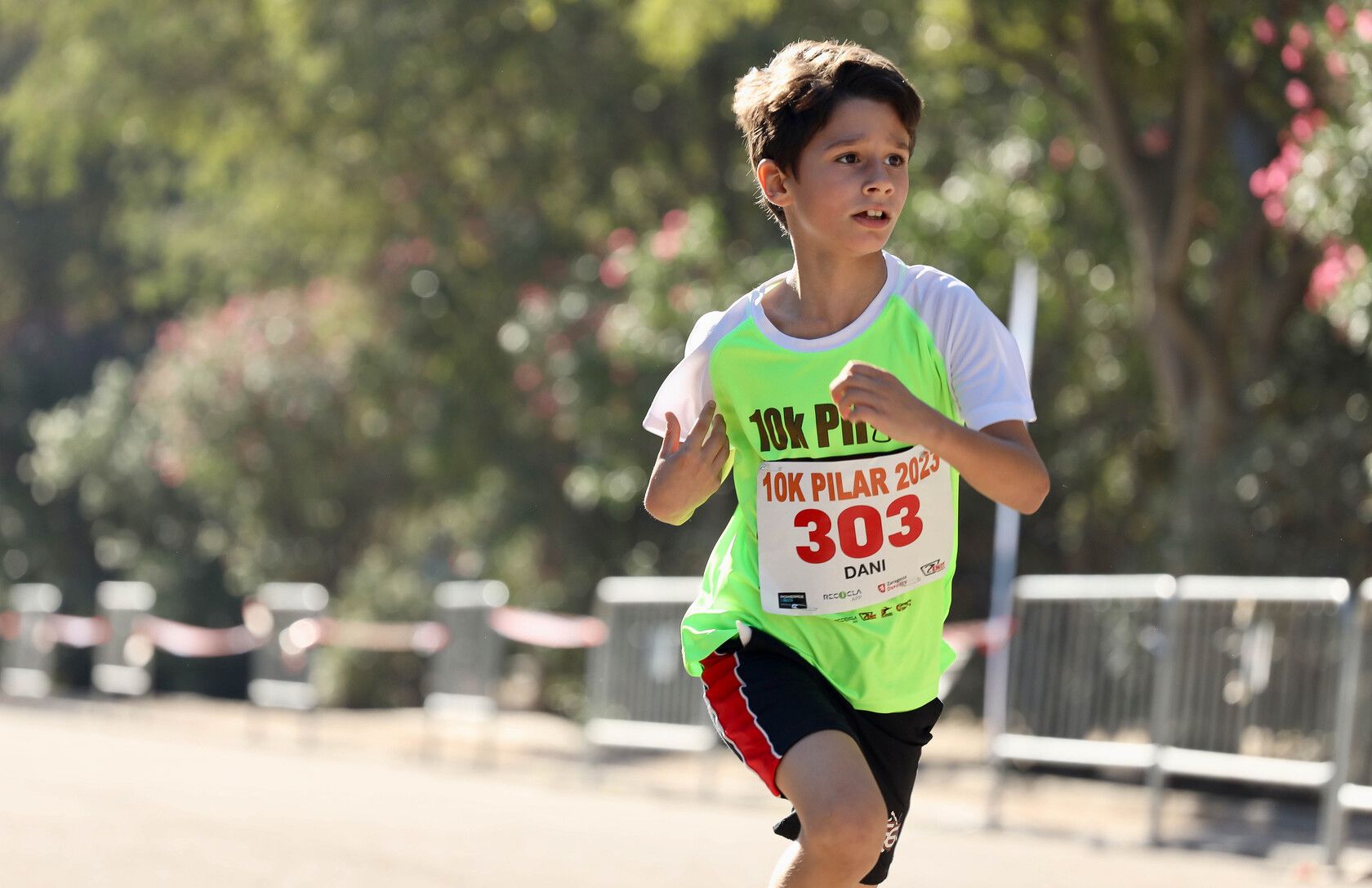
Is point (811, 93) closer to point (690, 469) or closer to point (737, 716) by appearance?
point (690, 469)

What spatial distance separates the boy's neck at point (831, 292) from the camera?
13.7ft

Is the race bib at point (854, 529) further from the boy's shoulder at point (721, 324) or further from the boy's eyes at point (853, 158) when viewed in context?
the boy's eyes at point (853, 158)

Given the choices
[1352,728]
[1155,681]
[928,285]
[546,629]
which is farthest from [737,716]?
[546,629]

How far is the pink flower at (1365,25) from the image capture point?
9.27 metres

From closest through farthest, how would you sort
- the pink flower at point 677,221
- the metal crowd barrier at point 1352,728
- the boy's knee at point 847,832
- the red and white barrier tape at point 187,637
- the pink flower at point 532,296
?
1. the boy's knee at point 847,832
2. the metal crowd barrier at point 1352,728
3. the pink flower at point 677,221
4. the pink flower at point 532,296
5. the red and white barrier tape at point 187,637

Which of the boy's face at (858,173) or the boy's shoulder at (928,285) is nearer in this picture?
the boy's face at (858,173)


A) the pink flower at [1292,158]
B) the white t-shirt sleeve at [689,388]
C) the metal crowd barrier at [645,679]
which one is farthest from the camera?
the metal crowd barrier at [645,679]

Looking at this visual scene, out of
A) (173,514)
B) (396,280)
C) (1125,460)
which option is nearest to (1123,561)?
(1125,460)

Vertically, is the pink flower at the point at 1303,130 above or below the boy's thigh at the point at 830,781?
above

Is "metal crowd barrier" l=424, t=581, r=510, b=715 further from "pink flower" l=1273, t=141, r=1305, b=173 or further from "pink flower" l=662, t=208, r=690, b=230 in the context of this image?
"pink flower" l=1273, t=141, r=1305, b=173

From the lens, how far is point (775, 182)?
4180mm

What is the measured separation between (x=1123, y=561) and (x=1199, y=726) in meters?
4.60

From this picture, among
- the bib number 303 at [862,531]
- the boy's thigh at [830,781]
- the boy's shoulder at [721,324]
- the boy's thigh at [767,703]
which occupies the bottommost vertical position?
the boy's thigh at [830,781]

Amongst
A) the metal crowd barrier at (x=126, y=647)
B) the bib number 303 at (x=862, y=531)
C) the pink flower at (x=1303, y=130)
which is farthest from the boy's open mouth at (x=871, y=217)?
the metal crowd barrier at (x=126, y=647)
